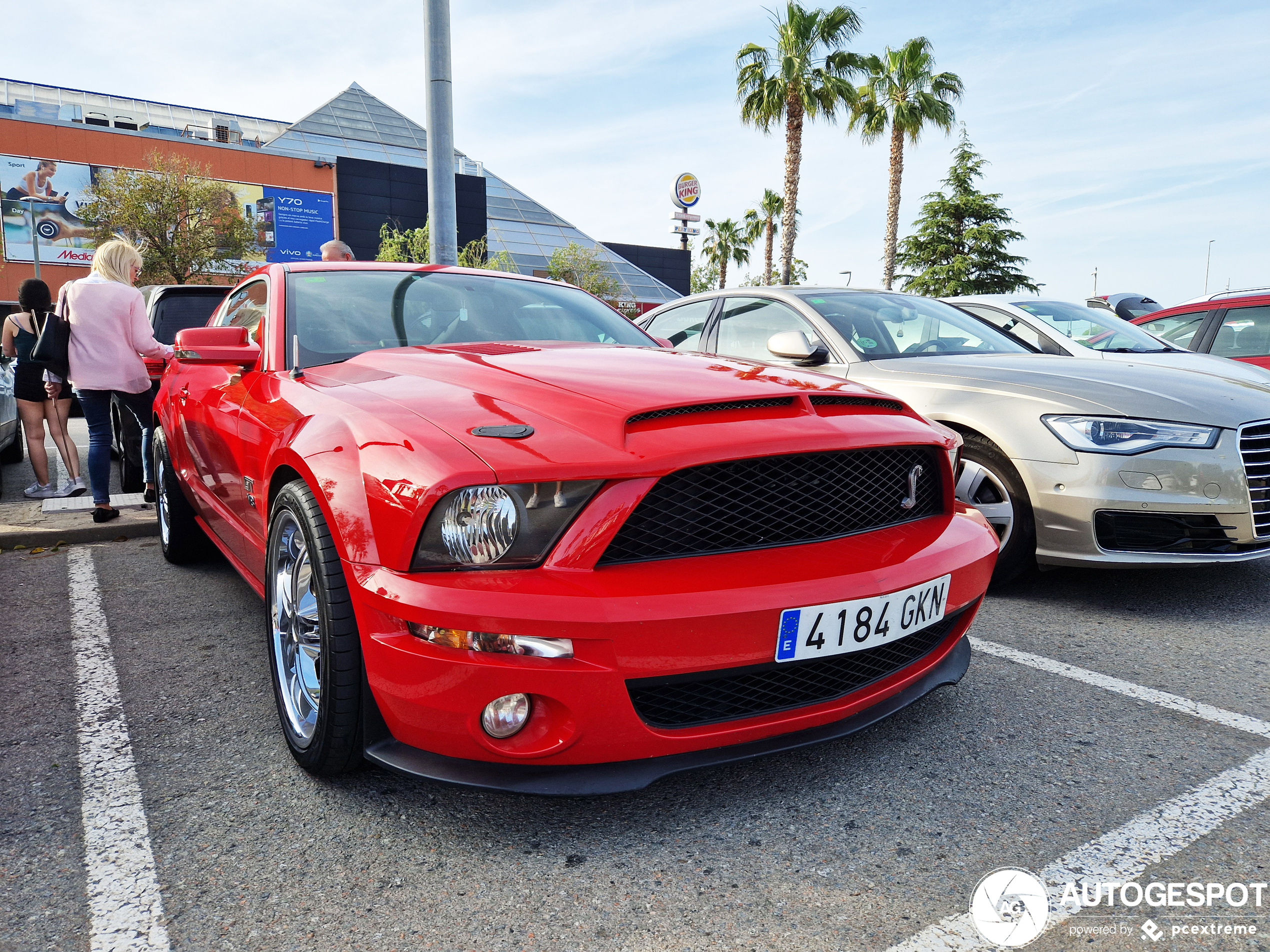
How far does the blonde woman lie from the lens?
194 inches

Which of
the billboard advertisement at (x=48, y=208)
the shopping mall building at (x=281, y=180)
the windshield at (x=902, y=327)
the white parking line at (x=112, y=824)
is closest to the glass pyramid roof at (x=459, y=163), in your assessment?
the shopping mall building at (x=281, y=180)

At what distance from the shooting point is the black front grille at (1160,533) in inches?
130

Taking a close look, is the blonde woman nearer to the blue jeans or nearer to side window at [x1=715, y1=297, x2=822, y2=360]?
the blue jeans

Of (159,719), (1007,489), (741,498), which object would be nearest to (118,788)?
(159,719)

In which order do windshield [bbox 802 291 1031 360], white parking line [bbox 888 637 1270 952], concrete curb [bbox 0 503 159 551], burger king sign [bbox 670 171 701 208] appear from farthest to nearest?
burger king sign [bbox 670 171 701 208] → concrete curb [bbox 0 503 159 551] → windshield [bbox 802 291 1031 360] → white parking line [bbox 888 637 1270 952]

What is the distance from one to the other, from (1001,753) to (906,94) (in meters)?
25.7

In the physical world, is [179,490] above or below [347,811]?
above

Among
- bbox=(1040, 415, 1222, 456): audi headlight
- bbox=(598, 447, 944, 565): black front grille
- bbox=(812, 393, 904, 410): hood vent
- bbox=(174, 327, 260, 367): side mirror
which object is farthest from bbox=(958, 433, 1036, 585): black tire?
bbox=(174, 327, 260, 367): side mirror

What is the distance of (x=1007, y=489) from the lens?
3.56 metres

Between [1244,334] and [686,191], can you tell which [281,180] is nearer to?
[686,191]

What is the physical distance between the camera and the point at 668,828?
6.28 ft

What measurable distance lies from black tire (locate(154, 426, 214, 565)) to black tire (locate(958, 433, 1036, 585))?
3.58 metres

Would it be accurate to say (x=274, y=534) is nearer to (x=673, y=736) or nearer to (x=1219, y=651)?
(x=673, y=736)

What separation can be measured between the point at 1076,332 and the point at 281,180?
4312cm
